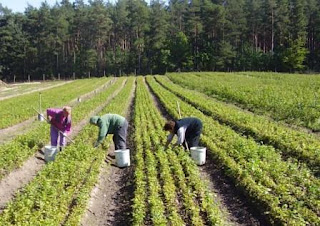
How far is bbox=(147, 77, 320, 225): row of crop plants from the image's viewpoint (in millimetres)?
6684

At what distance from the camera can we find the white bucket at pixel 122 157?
10414 millimetres

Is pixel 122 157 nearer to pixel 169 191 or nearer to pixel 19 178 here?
pixel 19 178

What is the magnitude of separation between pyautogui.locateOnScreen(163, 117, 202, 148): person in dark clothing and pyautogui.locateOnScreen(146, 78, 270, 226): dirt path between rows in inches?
31.1

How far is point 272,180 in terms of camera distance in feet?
27.1

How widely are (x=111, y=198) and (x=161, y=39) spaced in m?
70.7

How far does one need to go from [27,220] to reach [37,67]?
76.8 meters

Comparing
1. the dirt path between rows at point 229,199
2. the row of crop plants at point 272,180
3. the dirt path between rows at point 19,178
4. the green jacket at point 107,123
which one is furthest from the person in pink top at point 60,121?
the row of crop plants at point 272,180

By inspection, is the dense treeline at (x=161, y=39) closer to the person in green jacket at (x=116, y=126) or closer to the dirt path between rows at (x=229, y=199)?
the person in green jacket at (x=116, y=126)

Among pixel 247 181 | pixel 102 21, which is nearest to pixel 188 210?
pixel 247 181

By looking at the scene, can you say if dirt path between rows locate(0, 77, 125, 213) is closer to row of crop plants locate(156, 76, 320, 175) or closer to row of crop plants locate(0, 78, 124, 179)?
row of crop plants locate(0, 78, 124, 179)

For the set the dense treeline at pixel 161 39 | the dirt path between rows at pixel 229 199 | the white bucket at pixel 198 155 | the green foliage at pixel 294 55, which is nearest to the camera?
the dirt path between rows at pixel 229 199

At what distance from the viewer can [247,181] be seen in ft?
27.2

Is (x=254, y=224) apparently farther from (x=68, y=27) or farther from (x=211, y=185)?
(x=68, y=27)

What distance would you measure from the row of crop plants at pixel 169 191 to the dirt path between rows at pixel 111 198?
1.07ft
